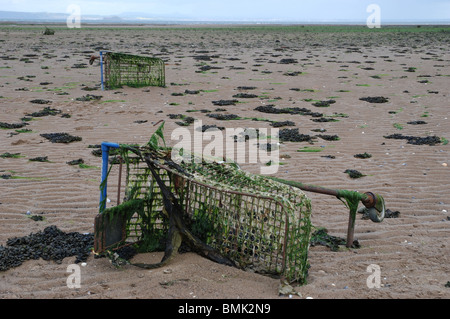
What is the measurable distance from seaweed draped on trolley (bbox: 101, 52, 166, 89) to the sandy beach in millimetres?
410

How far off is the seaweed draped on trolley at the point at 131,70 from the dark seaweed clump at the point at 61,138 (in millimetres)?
5076

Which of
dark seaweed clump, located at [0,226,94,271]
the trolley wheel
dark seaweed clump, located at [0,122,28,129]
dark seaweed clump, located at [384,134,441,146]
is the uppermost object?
dark seaweed clump, located at [0,122,28,129]

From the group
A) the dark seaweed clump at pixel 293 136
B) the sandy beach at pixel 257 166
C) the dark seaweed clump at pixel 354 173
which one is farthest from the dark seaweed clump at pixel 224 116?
the dark seaweed clump at pixel 354 173

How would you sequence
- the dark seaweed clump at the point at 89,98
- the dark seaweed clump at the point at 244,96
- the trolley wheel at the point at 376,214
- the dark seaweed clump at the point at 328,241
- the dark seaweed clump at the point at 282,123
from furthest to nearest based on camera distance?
the dark seaweed clump at the point at 244,96 < the dark seaweed clump at the point at 89,98 < the dark seaweed clump at the point at 282,123 < the dark seaweed clump at the point at 328,241 < the trolley wheel at the point at 376,214

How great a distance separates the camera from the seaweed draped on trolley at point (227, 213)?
150 inches

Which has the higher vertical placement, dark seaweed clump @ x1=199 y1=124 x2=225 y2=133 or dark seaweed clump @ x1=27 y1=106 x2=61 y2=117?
dark seaweed clump @ x1=27 y1=106 x2=61 y2=117

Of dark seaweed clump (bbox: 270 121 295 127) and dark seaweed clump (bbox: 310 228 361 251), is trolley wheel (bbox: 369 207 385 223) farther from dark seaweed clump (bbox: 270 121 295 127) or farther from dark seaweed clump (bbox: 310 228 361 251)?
dark seaweed clump (bbox: 270 121 295 127)

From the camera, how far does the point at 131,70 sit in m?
13.6

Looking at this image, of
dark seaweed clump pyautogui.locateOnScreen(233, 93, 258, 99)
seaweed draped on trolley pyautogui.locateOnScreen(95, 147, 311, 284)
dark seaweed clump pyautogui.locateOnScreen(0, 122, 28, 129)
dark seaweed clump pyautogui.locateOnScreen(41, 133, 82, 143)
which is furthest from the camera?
dark seaweed clump pyautogui.locateOnScreen(233, 93, 258, 99)

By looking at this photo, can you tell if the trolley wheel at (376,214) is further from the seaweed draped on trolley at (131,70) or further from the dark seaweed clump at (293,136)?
the seaweed draped on trolley at (131,70)

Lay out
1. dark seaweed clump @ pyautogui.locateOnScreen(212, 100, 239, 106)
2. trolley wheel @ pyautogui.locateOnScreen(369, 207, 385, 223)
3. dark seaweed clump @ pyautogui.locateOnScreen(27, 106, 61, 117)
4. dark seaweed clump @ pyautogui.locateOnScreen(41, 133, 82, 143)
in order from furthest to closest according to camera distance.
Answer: dark seaweed clump @ pyautogui.locateOnScreen(212, 100, 239, 106), dark seaweed clump @ pyautogui.locateOnScreen(27, 106, 61, 117), dark seaweed clump @ pyautogui.locateOnScreen(41, 133, 82, 143), trolley wheel @ pyautogui.locateOnScreen(369, 207, 385, 223)

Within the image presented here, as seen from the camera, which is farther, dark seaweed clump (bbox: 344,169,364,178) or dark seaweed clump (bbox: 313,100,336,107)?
dark seaweed clump (bbox: 313,100,336,107)

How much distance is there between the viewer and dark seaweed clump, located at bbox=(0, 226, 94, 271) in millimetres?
4172

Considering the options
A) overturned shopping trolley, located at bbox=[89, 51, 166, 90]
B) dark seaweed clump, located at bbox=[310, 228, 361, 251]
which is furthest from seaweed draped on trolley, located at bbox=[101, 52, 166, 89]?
dark seaweed clump, located at bbox=[310, 228, 361, 251]
